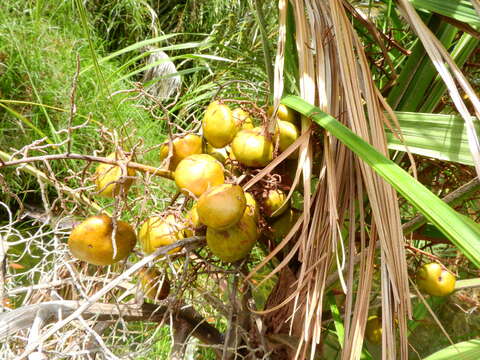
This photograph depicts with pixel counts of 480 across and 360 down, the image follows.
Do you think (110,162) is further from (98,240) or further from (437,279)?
(437,279)

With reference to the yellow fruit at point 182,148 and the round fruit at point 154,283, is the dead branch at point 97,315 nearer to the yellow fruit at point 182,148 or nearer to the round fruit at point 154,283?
the round fruit at point 154,283

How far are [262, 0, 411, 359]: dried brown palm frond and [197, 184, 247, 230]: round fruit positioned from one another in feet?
0.22

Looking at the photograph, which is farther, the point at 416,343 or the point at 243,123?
the point at 416,343

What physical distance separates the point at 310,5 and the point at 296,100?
134 mm

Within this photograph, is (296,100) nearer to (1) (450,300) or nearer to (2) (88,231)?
(2) (88,231)

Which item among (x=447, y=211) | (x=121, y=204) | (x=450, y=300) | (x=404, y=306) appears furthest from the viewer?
(x=450, y=300)

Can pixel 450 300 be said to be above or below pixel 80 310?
below

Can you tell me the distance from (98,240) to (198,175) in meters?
0.13

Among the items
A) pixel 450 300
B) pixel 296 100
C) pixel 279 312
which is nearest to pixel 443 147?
pixel 296 100

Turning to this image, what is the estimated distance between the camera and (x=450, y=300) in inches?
45.8

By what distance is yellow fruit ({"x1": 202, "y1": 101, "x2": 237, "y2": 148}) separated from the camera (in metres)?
0.53

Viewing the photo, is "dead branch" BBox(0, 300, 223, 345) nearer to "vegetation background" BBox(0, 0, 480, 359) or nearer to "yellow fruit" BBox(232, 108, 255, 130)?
"vegetation background" BBox(0, 0, 480, 359)

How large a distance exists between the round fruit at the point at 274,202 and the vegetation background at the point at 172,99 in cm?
13

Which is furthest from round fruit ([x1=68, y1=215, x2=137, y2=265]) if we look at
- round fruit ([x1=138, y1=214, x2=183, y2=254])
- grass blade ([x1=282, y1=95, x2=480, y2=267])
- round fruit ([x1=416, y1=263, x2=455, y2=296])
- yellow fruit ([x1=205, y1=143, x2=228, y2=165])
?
round fruit ([x1=416, y1=263, x2=455, y2=296])
